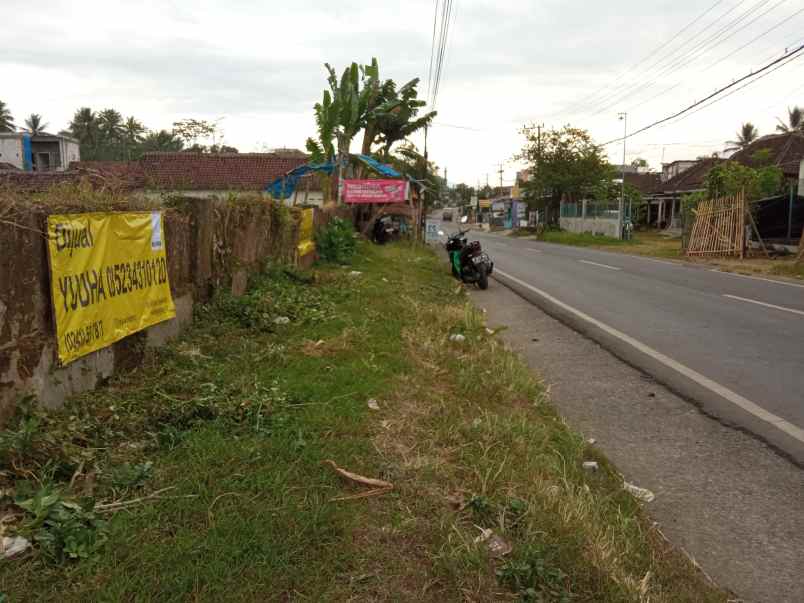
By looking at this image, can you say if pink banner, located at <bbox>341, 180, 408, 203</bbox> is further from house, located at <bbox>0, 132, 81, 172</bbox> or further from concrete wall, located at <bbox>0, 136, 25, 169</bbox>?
concrete wall, located at <bbox>0, 136, 25, 169</bbox>

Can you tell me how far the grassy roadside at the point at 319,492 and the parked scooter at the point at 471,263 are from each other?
7.96m

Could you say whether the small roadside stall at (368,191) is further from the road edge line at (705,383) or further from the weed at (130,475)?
the weed at (130,475)

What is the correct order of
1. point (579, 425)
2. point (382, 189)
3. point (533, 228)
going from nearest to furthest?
point (579, 425) < point (382, 189) < point (533, 228)

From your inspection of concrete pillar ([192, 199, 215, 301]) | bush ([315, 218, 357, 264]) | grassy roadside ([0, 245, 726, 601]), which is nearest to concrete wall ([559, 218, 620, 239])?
bush ([315, 218, 357, 264])

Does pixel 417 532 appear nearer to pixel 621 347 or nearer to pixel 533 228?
pixel 621 347

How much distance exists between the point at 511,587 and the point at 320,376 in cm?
289

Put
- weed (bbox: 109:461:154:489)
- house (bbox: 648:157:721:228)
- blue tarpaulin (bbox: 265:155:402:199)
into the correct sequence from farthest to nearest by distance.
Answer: house (bbox: 648:157:721:228) < blue tarpaulin (bbox: 265:155:402:199) < weed (bbox: 109:461:154:489)

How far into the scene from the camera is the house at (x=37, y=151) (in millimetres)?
41125

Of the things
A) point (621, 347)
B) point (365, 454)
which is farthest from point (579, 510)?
point (621, 347)

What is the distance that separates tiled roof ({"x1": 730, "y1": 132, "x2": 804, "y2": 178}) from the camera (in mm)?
32062

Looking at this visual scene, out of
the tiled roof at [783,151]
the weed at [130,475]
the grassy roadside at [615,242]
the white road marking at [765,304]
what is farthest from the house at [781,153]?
the weed at [130,475]

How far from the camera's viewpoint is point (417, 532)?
3.10m

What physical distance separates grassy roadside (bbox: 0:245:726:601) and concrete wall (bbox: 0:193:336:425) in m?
0.18

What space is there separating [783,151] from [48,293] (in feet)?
129
